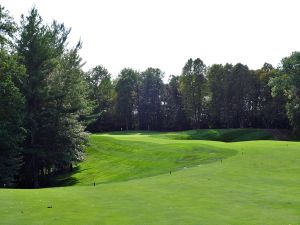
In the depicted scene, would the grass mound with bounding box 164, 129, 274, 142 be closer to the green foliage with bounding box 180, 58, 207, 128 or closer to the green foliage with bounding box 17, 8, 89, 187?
the green foliage with bounding box 180, 58, 207, 128

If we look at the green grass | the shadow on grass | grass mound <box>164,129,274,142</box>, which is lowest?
the shadow on grass

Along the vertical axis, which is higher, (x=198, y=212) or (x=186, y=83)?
(x=186, y=83)

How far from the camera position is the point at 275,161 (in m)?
32.3

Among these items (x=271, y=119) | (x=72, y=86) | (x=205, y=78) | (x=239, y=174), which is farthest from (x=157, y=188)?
(x=205, y=78)

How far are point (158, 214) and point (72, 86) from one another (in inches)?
1435

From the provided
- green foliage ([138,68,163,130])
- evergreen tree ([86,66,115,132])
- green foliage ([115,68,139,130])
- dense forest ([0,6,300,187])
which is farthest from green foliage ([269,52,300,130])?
evergreen tree ([86,66,115,132])

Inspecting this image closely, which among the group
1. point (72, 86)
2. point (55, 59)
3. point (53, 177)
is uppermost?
point (55, 59)

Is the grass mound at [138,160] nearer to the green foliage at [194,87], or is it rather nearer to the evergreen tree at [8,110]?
the evergreen tree at [8,110]

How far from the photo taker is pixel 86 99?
61.8 m

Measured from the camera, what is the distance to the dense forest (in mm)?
40750

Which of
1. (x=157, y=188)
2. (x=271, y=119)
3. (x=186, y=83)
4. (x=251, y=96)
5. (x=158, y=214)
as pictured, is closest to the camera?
(x=158, y=214)

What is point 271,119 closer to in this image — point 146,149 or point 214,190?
point 146,149

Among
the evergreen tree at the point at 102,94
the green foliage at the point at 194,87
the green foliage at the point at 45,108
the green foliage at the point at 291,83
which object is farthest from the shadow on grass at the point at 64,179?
the evergreen tree at the point at 102,94

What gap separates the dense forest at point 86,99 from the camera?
40750mm
